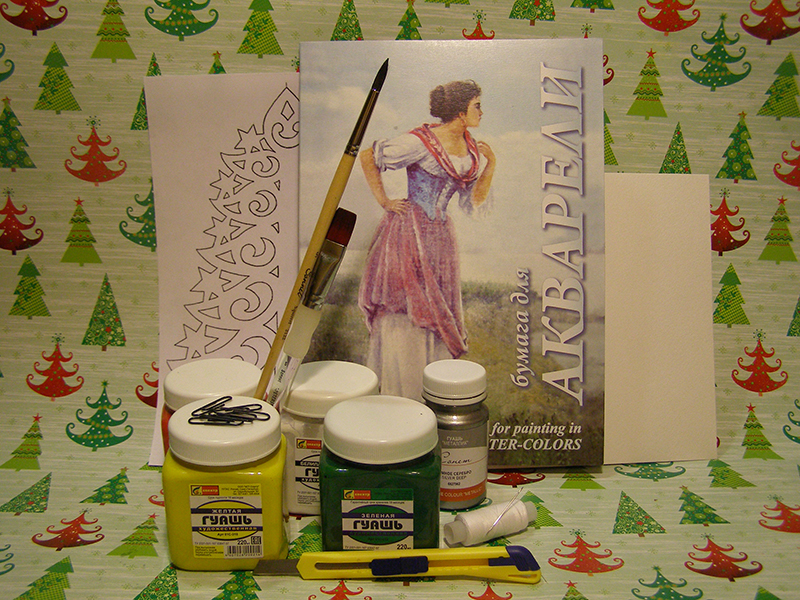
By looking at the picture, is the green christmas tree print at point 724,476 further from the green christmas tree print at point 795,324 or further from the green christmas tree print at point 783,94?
the green christmas tree print at point 783,94

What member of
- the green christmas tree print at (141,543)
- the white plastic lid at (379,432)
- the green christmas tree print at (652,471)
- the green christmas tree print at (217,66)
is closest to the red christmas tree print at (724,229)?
the green christmas tree print at (652,471)

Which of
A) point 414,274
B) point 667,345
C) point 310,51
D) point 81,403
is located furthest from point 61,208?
point 667,345

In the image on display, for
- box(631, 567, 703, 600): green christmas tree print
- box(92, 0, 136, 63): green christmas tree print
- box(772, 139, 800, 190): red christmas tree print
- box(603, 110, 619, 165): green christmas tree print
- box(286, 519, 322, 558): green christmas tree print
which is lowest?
box(631, 567, 703, 600): green christmas tree print

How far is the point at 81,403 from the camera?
0.96 metres

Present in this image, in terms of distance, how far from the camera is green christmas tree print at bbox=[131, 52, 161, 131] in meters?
0.93

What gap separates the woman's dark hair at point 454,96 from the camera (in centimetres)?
90

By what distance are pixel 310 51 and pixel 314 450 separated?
591 mm

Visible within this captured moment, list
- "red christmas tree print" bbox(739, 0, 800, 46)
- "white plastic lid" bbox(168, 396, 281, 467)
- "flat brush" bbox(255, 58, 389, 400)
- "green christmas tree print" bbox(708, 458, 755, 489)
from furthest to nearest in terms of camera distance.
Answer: "red christmas tree print" bbox(739, 0, 800, 46)
"green christmas tree print" bbox(708, 458, 755, 489)
"flat brush" bbox(255, 58, 389, 400)
"white plastic lid" bbox(168, 396, 281, 467)

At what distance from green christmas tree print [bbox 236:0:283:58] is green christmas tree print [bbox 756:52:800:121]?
798 millimetres

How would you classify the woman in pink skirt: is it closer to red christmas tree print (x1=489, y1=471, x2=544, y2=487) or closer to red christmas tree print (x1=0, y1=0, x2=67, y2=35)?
red christmas tree print (x1=489, y1=471, x2=544, y2=487)

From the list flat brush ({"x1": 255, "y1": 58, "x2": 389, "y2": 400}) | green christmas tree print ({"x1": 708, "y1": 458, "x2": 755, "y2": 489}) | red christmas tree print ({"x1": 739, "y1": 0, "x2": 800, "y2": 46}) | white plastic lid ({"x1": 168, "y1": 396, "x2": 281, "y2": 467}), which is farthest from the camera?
red christmas tree print ({"x1": 739, "y1": 0, "x2": 800, "y2": 46})

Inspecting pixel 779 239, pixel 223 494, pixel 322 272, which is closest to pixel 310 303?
pixel 322 272

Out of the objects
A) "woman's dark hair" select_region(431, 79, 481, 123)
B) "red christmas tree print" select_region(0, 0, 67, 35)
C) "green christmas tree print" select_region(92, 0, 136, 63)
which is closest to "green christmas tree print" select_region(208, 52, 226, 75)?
"green christmas tree print" select_region(92, 0, 136, 63)

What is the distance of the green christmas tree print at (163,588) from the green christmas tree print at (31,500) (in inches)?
9.0
